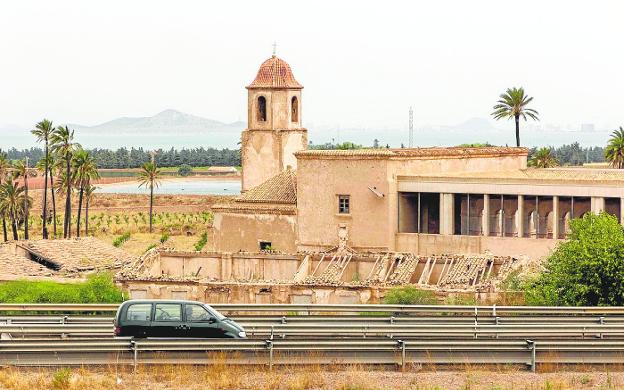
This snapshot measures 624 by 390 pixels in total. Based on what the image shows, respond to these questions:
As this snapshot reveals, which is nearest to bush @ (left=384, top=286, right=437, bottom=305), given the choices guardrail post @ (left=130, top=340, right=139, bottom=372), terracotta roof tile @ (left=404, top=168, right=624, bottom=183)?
terracotta roof tile @ (left=404, top=168, right=624, bottom=183)

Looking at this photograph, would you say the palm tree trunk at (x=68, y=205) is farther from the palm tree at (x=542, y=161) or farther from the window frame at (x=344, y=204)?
the window frame at (x=344, y=204)

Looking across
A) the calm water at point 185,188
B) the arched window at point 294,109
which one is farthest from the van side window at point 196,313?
the calm water at point 185,188

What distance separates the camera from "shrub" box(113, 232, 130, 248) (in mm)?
84756

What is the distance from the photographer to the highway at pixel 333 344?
1085 inches

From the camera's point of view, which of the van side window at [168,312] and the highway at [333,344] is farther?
the van side window at [168,312]

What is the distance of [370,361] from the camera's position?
27.9 metres

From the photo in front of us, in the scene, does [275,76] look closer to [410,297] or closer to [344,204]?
[344,204]

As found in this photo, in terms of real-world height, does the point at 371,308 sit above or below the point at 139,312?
below

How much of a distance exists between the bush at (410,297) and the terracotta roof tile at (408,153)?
12.0m

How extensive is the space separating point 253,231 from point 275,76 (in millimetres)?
13408

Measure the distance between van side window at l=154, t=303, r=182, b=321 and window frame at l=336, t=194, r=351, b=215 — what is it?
2895 cm

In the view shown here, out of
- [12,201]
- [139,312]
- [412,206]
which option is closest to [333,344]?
[139,312]

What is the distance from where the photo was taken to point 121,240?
87375mm

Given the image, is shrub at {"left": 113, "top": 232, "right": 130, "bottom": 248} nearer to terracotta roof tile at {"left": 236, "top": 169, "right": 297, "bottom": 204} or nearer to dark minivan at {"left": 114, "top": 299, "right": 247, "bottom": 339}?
terracotta roof tile at {"left": 236, "top": 169, "right": 297, "bottom": 204}
